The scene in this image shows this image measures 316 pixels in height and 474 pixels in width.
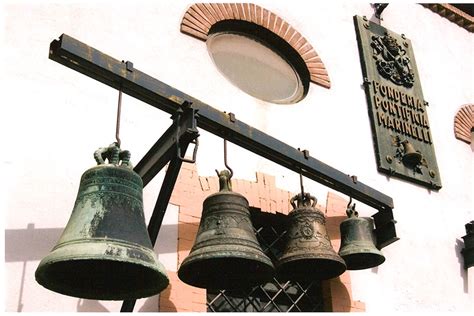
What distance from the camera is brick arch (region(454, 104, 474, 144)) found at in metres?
6.03

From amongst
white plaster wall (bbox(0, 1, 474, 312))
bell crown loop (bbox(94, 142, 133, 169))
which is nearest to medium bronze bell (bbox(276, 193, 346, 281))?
white plaster wall (bbox(0, 1, 474, 312))

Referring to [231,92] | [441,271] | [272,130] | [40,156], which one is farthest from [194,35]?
[441,271]

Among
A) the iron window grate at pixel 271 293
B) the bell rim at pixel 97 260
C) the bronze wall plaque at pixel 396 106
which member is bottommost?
the bell rim at pixel 97 260

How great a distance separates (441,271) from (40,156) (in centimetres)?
308

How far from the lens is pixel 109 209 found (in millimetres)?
2828

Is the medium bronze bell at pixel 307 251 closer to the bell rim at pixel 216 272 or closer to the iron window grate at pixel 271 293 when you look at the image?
the bell rim at pixel 216 272

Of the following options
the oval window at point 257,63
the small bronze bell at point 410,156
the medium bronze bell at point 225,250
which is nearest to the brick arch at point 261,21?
the oval window at point 257,63

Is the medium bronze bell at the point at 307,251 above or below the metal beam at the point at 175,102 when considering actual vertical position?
below

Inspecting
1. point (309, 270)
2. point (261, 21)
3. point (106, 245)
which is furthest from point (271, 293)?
point (261, 21)

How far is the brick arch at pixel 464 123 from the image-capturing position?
6028mm

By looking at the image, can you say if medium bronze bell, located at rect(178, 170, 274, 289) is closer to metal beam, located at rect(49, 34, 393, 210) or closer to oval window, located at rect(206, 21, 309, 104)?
metal beam, located at rect(49, 34, 393, 210)

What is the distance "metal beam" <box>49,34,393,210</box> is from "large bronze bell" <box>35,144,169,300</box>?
1.46ft

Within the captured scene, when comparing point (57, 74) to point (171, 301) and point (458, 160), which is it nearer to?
point (171, 301)

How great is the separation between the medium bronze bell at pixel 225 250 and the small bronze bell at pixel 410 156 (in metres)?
2.35
